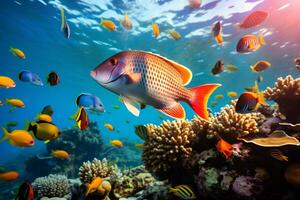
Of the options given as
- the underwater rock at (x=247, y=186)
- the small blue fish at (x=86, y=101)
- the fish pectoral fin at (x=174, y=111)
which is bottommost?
the underwater rock at (x=247, y=186)

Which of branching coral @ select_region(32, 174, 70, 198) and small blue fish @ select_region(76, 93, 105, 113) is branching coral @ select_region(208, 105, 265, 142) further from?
branching coral @ select_region(32, 174, 70, 198)

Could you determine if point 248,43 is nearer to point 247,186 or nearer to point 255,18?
point 255,18

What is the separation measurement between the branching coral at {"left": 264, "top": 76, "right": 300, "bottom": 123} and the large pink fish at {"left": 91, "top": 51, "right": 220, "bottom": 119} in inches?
130

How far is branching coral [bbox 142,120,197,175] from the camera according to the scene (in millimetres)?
4539

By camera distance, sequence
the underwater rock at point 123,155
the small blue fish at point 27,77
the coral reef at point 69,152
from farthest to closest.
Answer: the underwater rock at point 123,155 < the coral reef at point 69,152 < the small blue fish at point 27,77

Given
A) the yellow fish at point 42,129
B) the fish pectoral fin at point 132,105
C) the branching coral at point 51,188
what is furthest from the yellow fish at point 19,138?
the fish pectoral fin at point 132,105

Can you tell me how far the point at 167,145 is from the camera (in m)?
4.64

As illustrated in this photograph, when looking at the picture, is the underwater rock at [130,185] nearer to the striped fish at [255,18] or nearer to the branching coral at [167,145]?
the branching coral at [167,145]

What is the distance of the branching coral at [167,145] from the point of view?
4.54 metres

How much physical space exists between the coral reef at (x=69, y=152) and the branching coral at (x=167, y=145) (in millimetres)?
12310

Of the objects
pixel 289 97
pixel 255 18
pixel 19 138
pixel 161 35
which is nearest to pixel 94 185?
pixel 19 138

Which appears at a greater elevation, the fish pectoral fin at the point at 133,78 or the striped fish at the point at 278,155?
the fish pectoral fin at the point at 133,78

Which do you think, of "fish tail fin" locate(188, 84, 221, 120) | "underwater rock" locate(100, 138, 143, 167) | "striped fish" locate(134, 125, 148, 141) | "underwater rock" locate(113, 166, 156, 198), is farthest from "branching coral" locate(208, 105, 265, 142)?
"underwater rock" locate(100, 138, 143, 167)

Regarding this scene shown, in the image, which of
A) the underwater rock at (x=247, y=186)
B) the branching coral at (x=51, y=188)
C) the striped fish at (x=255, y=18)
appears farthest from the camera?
the branching coral at (x=51, y=188)
